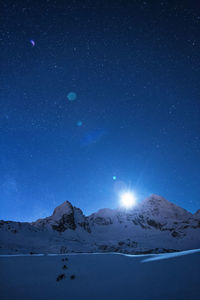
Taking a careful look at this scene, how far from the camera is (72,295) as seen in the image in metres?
4.95

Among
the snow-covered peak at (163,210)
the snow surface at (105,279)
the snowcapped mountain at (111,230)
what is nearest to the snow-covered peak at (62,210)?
the snowcapped mountain at (111,230)

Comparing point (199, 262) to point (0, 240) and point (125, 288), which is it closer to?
point (125, 288)

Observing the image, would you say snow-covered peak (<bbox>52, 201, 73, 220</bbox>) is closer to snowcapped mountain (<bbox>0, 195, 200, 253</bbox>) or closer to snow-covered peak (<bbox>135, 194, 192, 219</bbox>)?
snowcapped mountain (<bbox>0, 195, 200, 253</bbox>)

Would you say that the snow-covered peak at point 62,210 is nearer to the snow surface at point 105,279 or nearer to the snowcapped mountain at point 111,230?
the snowcapped mountain at point 111,230

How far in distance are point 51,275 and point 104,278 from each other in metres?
2.13

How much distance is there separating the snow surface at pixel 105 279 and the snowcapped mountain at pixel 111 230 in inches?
3147

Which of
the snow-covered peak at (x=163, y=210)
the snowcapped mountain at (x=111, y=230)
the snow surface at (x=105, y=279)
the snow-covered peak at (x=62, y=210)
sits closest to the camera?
the snow surface at (x=105, y=279)

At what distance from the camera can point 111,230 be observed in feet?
433

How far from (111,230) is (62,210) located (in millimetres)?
44859

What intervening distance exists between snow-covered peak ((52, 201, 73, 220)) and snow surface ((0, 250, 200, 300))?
429ft

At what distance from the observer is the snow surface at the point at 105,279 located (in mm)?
4389

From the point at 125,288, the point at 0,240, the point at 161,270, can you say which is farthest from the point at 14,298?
the point at 0,240

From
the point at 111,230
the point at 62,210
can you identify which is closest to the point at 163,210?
the point at 111,230

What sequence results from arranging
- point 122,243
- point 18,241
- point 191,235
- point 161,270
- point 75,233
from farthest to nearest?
point 191,235 → point 75,233 → point 122,243 → point 18,241 → point 161,270
